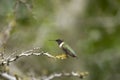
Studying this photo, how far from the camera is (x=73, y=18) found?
12836 mm

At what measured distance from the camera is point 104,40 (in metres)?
11.2

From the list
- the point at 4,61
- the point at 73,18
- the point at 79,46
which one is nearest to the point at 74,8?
the point at 73,18

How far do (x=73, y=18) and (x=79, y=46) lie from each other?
2.28m

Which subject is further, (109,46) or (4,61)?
(109,46)

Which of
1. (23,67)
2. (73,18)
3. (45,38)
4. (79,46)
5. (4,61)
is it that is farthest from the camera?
(73,18)

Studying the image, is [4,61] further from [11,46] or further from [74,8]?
[74,8]

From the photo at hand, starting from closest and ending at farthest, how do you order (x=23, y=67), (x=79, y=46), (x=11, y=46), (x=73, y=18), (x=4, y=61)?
(x=4, y=61) → (x=11, y=46) → (x=23, y=67) → (x=79, y=46) → (x=73, y=18)

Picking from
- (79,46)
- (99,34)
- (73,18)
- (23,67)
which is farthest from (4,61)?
(73,18)

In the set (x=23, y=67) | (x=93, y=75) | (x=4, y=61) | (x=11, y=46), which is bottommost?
(x=4, y=61)

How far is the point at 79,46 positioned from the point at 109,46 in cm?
80

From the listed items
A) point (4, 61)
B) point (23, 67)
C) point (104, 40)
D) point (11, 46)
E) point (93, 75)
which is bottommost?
point (4, 61)

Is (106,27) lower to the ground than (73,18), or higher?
lower

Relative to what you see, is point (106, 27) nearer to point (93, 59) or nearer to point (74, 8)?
point (93, 59)

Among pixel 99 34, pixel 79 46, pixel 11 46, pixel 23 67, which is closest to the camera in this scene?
pixel 11 46
